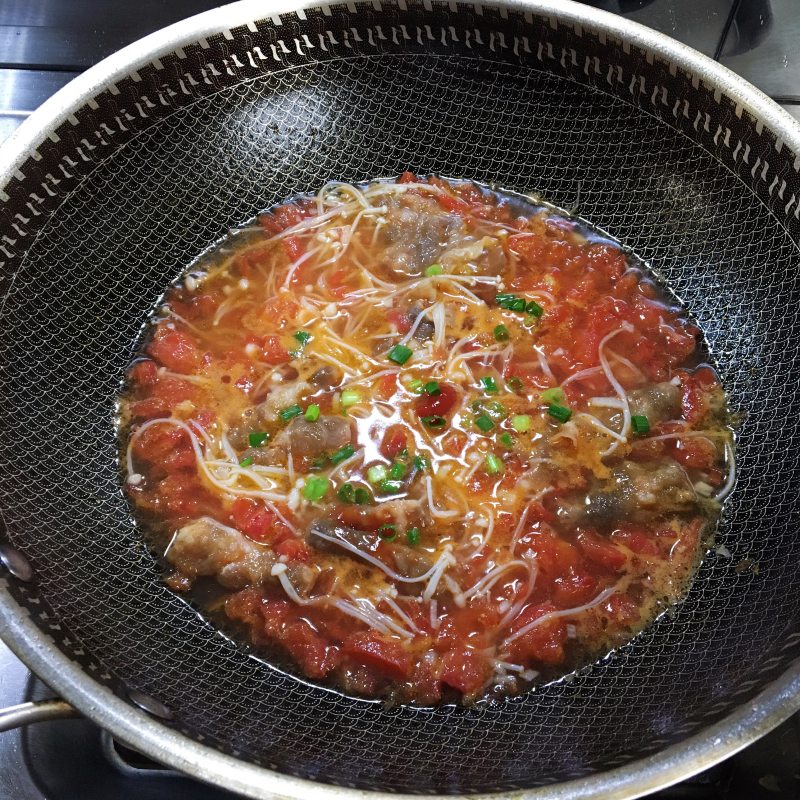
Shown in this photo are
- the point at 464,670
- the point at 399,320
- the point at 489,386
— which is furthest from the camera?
the point at 399,320

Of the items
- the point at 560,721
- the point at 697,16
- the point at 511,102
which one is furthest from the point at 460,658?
the point at 697,16

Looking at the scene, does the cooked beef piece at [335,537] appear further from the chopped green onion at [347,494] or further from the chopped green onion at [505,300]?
the chopped green onion at [505,300]

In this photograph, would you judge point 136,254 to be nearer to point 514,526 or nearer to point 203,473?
point 203,473

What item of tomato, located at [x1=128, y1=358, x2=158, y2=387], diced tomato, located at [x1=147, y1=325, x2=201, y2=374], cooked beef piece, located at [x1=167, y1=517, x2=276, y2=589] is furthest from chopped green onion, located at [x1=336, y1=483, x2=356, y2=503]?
tomato, located at [x1=128, y1=358, x2=158, y2=387]

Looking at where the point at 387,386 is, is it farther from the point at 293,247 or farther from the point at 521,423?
the point at 293,247

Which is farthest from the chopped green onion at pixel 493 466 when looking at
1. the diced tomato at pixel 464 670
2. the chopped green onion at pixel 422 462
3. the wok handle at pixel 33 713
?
the wok handle at pixel 33 713

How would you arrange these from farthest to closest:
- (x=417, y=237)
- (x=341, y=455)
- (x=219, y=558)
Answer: (x=417, y=237) < (x=341, y=455) < (x=219, y=558)

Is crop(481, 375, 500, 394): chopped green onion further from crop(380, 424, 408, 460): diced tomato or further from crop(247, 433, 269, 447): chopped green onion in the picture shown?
crop(247, 433, 269, 447): chopped green onion

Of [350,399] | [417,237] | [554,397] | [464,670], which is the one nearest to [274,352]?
[350,399]
